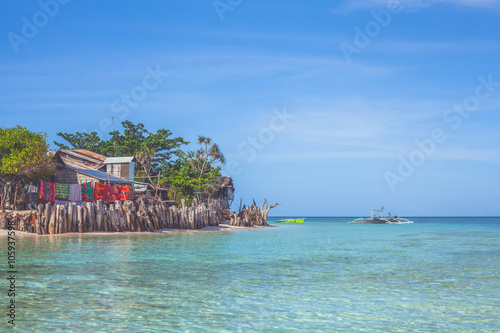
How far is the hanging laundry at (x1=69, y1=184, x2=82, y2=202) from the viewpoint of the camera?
40781mm

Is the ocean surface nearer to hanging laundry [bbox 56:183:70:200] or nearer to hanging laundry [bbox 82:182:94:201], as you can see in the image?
hanging laundry [bbox 56:183:70:200]

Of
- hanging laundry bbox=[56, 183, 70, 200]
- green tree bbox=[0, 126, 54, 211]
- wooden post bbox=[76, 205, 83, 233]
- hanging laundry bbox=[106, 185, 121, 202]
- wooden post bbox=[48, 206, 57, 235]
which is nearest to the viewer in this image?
wooden post bbox=[48, 206, 57, 235]

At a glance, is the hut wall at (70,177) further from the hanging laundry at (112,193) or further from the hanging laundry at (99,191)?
the hanging laundry at (99,191)

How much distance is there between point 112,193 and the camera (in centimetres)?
4409

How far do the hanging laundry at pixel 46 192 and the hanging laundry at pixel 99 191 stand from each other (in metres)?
3.86

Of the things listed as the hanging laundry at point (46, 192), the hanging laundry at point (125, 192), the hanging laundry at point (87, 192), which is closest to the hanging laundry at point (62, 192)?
the hanging laundry at point (46, 192)

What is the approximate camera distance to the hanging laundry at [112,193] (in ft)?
144

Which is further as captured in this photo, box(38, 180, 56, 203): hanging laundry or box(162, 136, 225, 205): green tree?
box(162, 136, 225, 205): green tree

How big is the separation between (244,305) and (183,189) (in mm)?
50779

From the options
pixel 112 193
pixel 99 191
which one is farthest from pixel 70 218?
pixel 112 193

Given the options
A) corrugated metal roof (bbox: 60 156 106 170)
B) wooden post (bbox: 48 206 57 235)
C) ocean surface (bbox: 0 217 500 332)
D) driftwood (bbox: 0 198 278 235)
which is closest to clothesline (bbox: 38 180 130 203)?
driftwood (bbox: 0 198 278 235)

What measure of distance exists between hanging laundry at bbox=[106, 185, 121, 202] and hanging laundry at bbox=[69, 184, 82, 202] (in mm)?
2837

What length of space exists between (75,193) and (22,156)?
553 cm

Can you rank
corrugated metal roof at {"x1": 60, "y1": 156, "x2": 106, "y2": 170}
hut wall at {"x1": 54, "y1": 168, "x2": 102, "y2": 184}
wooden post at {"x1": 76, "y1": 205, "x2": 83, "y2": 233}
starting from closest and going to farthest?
wooden post at {"x1": 76, "y1": 205, "x2": 83, "y2": 233} → hut wall at {"x1": 54, "y1": 168, "x2": 102, "y2": 184} → corrugated metal roof at {"x1": 60, "y1": 156, "x2": 106, "y2": 170}
